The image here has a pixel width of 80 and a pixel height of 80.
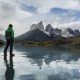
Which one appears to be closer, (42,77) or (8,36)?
(42,77)

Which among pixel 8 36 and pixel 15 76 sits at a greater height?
pixel 8 36

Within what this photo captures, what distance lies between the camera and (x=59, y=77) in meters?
11.7

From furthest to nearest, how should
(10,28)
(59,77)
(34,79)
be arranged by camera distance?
(10,28) < (59,77) < (34,79)

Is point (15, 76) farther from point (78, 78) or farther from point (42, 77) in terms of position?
point (78, 78)

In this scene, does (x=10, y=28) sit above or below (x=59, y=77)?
above

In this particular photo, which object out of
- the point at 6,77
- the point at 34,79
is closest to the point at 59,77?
the point at 34,79

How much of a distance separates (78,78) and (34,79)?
79.7 inches

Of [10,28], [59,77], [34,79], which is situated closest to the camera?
[34,79]

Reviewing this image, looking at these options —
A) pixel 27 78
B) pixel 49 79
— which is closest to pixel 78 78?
pixel 49 79

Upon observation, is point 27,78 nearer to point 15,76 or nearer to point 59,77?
point 15,76

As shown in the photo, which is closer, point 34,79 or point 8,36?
point 34,79

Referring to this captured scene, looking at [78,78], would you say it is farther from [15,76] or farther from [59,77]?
[15,76]

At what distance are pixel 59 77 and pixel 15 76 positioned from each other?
196 cm

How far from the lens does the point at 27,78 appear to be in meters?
11.1
